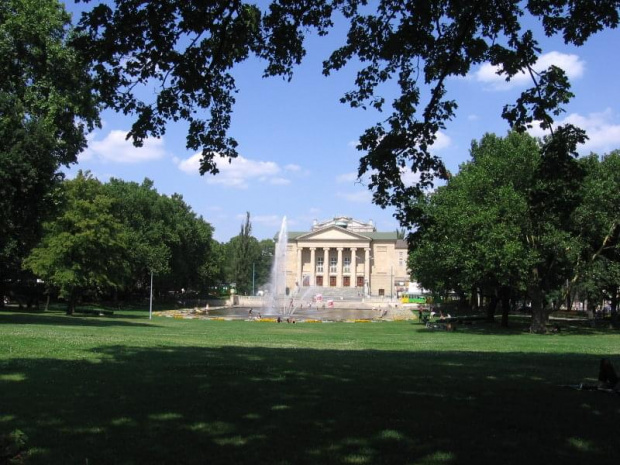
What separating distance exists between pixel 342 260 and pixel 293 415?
441ft

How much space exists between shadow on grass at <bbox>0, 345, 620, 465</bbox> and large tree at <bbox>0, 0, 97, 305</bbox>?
65.5 feet

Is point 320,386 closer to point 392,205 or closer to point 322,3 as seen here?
point 392,205

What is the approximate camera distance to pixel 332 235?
141 m

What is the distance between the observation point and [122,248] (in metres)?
51.3

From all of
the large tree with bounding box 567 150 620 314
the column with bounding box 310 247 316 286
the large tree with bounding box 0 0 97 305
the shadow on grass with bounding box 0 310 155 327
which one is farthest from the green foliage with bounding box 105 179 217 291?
the column with bounding box 310 247 316 286

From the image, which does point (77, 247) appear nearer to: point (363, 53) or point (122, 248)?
point (122, 248)

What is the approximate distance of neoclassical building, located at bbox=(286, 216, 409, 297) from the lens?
461 feet

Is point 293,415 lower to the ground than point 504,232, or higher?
lower

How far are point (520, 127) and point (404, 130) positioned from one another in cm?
220

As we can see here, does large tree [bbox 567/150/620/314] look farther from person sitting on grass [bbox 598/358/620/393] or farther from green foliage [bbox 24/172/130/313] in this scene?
green foliage [bbox 24/172/130/313]

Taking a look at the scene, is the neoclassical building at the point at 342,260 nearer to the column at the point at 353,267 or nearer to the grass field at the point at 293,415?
the column at the point at 353,267

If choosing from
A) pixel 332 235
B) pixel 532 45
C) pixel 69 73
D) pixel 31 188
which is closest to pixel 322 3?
pixel 532 45

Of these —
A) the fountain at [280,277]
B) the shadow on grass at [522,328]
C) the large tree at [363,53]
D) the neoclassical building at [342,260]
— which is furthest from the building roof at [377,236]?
the large tree at [363,53]

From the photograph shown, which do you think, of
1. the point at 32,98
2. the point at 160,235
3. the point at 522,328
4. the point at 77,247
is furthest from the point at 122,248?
the point at 522,328
